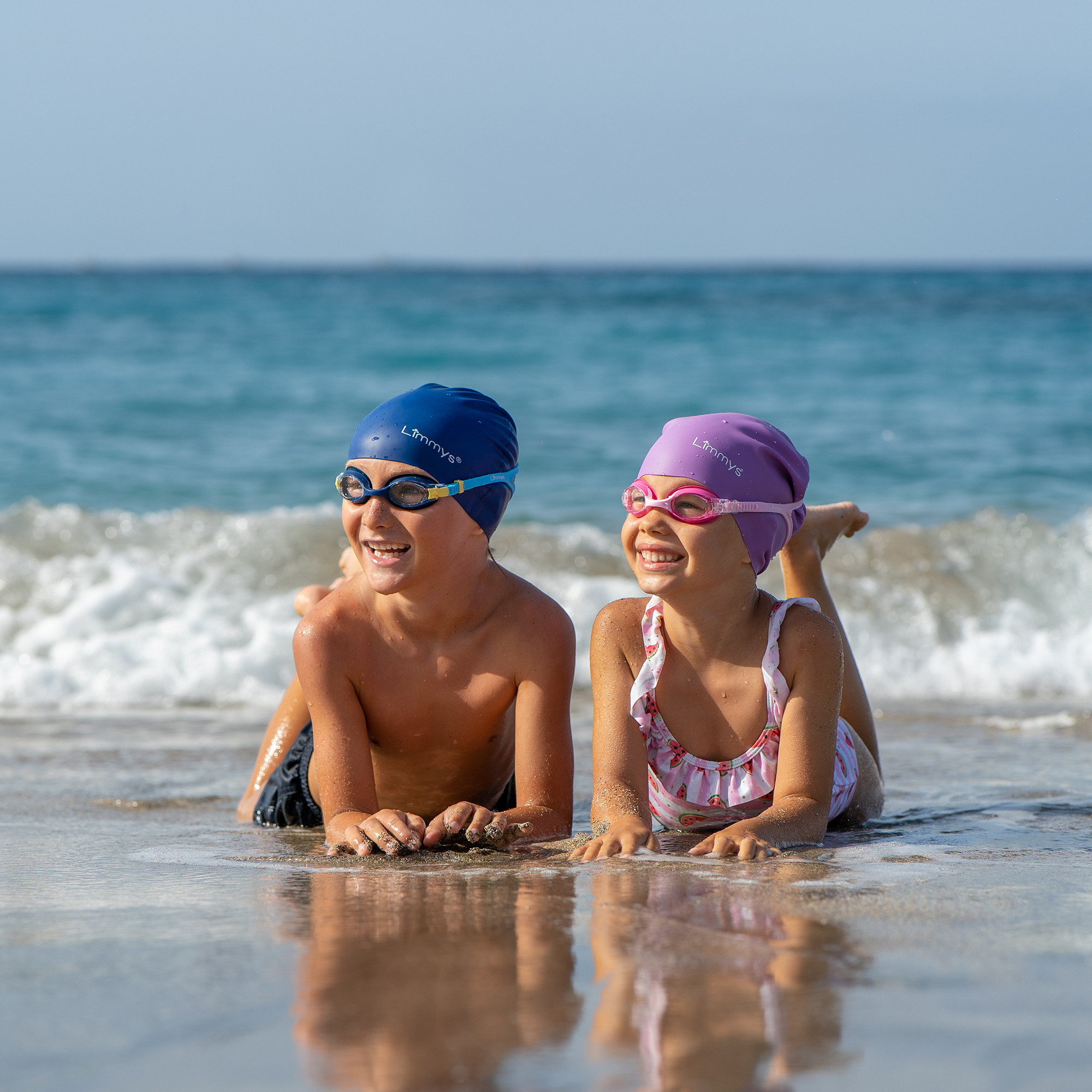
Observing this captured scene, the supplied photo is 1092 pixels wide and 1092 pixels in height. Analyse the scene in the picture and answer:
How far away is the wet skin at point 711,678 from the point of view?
10.6 feet

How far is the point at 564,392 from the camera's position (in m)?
17.0

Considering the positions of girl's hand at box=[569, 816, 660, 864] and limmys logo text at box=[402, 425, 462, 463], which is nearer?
girl's hand at box=[569, 816, 660, 864]

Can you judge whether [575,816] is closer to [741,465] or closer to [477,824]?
[477,824]

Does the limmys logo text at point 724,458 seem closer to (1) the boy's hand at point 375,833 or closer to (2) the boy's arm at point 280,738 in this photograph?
(1) the boy's hand at point 375,833

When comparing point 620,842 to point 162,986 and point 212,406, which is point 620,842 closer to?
point 162,986

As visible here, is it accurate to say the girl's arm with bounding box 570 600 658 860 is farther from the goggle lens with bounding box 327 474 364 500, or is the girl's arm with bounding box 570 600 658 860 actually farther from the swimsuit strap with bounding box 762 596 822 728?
the goggle lens with bounding box 327 474 364 500

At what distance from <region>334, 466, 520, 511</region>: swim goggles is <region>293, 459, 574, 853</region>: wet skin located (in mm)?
16

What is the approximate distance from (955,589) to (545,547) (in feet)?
7.85

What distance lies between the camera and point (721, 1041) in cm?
193

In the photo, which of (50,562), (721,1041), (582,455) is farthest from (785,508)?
(582,455)

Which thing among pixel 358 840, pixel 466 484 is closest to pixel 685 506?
pixel 466 484

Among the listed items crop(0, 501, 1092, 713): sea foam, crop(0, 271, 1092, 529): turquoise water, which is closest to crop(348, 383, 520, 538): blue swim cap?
crop(0, 501, 1092, 713): sea foam

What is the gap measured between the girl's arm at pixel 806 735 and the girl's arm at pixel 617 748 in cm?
19

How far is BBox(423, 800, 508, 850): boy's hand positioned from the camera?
310 centimetres
